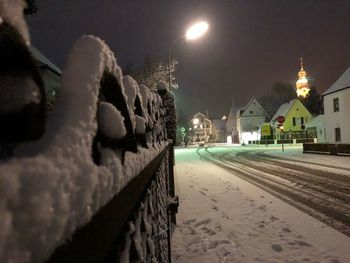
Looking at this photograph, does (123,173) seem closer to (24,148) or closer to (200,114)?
(24,148)

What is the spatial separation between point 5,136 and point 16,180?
100 mm

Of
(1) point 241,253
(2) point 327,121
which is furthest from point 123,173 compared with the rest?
(2) point 327,121

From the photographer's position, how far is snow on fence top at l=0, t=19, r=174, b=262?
0.52 metres

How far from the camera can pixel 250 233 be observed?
7262mm

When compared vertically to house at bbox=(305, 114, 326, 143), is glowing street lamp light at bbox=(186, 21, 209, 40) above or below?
above

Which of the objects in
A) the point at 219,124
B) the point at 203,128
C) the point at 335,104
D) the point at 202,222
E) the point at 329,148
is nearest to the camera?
the point at 202,222

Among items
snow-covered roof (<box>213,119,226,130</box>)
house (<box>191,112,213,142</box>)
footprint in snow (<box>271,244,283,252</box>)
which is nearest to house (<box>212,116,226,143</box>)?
snow-covered roof (<box>213,119,226,130</box>)

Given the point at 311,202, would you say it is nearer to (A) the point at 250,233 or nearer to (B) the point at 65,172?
(A) the point at 250,233

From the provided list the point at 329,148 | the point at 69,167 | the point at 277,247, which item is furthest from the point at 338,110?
the point at 69,167

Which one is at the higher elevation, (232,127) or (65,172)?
(232,127)

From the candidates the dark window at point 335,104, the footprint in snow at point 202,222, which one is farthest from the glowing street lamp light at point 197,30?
the dark window at point 335,104

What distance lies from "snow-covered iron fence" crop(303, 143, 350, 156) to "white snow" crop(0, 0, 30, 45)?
29.6 meters

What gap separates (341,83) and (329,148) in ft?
49.6

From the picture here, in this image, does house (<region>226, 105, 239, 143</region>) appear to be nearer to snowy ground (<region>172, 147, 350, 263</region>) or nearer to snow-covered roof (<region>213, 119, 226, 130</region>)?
snow-covered roof (<region>213, 119, 226, 130</region>)
